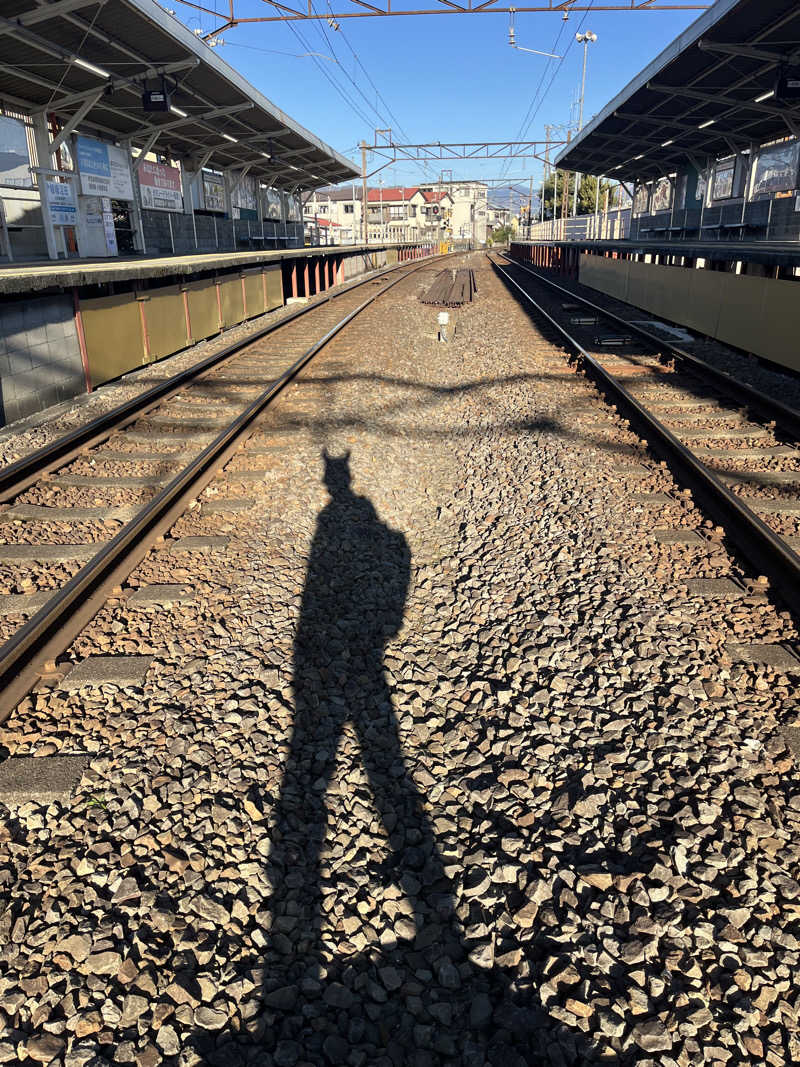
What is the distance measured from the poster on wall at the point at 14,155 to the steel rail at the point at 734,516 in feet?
56.2

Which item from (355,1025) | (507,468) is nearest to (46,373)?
(507,468)

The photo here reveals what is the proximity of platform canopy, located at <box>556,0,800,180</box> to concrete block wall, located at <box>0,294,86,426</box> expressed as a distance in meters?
14.5

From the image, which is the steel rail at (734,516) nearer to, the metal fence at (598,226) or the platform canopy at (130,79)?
the platform canopy at (130,79)

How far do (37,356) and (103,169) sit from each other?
1600cm

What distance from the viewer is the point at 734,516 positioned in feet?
18.0

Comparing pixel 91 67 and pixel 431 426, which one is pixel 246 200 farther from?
pixel 431 426

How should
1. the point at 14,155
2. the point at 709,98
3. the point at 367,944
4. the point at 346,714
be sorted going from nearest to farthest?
the point at 367,944
the point at 346,714
the point at 14,155
the point at 709,98

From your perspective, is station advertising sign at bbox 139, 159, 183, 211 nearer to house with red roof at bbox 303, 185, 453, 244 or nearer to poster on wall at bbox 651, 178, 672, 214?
poster on wall at bbox 651, 178, 672, 214

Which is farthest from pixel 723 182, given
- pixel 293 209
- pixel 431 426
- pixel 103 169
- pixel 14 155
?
pixel 431 426

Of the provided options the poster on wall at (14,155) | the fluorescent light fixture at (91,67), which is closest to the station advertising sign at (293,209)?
the poster on wall at (14,155)

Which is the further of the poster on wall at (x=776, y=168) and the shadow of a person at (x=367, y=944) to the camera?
the poster on wall at (x=776, y=168)

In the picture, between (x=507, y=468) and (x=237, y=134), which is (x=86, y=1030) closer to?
(x=507, y=468)

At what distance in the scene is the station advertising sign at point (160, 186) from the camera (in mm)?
24344

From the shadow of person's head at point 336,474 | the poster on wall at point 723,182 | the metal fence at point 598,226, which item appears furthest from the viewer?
the metal fence at point 598,226
